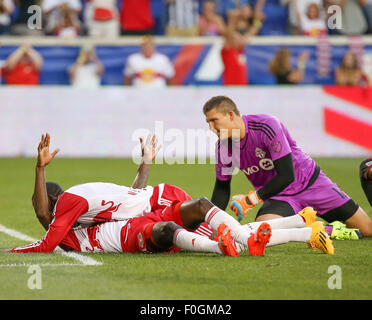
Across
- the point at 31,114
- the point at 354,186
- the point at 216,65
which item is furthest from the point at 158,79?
the point at 354,186

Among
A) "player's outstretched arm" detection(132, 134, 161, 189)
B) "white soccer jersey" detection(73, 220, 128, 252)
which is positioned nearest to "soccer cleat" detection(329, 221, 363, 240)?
"player's outstretched arm" detection(132, 134, 161, 189)

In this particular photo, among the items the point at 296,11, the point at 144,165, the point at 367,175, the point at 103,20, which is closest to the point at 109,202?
the point at 144,165

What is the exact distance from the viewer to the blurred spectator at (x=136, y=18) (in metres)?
22.2

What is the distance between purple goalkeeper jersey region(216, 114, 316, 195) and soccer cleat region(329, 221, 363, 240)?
0.98 meters

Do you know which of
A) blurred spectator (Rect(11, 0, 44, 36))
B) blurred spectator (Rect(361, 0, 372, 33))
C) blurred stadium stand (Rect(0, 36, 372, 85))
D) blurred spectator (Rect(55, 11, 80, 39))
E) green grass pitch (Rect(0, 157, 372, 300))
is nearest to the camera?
green grass pitch (Rect(0, 157, 372, 300))

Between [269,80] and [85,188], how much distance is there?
44.2 ft

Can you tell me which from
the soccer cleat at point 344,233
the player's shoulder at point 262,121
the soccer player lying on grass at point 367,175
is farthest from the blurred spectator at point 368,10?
the player's shoulder at point 262,121

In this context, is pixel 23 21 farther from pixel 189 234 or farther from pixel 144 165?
pixel 189 234

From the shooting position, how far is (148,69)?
20484 millimetres

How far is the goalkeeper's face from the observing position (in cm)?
859

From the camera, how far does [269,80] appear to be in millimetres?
21172

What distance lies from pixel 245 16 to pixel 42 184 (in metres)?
15.0

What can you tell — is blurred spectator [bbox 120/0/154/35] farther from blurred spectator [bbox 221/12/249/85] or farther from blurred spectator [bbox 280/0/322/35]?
blurred spectator [bbox 280/0/322/35]

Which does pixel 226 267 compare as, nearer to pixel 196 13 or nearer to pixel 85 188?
pixel 85 188
